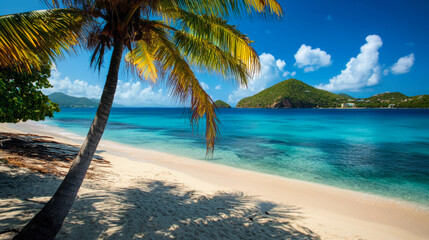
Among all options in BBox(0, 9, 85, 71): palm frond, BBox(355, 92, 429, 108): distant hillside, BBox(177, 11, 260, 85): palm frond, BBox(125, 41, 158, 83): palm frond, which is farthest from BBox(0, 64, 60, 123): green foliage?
BBox(355, 92, 429, 108): distant hillside

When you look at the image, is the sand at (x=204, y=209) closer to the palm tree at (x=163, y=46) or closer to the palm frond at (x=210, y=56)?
the palm tree at (x=163, y=46)

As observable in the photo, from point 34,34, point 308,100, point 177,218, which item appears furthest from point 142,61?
point 308,100

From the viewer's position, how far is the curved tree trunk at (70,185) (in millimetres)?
2484

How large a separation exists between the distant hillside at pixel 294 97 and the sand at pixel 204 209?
130 metres

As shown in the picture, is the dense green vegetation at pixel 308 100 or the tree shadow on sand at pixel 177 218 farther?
the dense green vegetation at pixel 308 100

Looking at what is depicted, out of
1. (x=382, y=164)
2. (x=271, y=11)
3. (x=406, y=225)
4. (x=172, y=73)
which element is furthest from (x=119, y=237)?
(x=382, y=164)

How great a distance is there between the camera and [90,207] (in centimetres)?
371

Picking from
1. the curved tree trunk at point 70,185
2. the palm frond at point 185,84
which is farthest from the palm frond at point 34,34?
the palm frond at point 185,84

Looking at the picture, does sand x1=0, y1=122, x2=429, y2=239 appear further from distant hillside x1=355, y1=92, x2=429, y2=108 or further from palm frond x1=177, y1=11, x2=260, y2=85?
distant hillside x1=355, y1=92, x2=429, y2=108

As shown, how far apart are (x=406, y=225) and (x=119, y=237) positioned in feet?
21.3

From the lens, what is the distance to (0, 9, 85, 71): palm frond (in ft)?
7.40

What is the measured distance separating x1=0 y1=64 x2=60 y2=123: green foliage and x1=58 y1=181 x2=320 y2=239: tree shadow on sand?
3.65 meters

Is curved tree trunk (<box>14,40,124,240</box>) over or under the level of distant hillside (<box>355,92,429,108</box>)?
under

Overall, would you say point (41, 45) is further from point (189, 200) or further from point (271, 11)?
point (189, 200)
